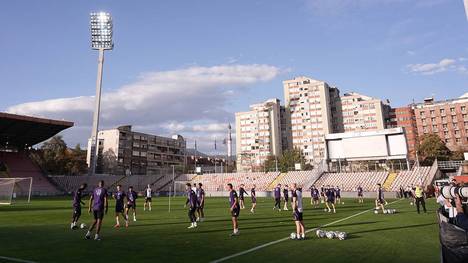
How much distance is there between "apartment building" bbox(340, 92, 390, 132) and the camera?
5007 inches

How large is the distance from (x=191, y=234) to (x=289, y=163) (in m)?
85.8

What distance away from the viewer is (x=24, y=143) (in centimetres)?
7356

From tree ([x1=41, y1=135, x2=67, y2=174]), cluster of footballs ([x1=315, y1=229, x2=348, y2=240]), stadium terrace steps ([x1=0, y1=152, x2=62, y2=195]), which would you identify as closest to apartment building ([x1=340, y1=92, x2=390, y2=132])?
tree ([x1=41, y1=135, x2=67, y2=174])

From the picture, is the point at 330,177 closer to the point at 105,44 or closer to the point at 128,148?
the point at 105,44

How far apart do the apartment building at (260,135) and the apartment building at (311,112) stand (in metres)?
6.27

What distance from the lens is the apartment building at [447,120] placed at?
384 feet

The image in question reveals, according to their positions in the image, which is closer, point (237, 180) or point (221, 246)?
point (221, 246)

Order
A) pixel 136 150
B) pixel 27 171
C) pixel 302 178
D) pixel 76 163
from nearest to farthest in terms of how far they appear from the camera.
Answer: pixel 302 178
pixel 27 171
pixel 76 163
pixel 136 150

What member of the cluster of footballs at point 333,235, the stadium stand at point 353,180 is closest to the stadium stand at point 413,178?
the stadium stand at point 353,180

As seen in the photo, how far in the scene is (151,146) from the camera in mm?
137250

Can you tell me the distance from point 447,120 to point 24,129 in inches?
5187

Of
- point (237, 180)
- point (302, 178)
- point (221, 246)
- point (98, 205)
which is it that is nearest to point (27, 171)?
point (237, 180)

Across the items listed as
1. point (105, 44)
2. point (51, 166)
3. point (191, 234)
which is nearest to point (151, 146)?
point (51, 166)

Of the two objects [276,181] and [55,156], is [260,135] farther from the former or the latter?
[55,156]
